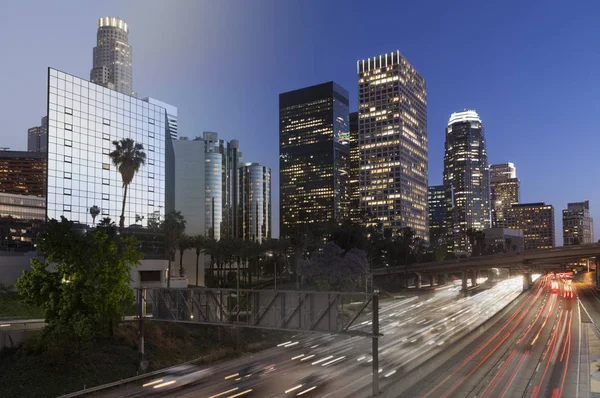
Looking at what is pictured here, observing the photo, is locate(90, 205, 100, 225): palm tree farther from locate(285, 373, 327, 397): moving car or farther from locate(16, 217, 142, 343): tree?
locate(285, 373, 327, 397): moving car

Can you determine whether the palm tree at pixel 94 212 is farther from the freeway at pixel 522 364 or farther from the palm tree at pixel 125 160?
the freeway at pixel 522 364

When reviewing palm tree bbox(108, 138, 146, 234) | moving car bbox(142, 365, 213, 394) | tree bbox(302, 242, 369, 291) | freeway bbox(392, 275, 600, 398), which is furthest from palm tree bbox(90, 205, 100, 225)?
freeway bbox(392, 275, 600, 398)

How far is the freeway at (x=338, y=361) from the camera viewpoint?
42.5m

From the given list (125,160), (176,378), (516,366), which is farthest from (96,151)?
(516,366)

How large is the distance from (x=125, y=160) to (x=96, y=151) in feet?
18.3

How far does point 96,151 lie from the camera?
90.4 m

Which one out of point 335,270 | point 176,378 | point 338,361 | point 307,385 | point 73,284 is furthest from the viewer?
point 335,270

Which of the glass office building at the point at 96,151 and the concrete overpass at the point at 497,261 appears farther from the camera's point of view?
the concrete overpass at the point at 497,261

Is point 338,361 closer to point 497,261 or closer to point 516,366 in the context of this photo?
point 516,366

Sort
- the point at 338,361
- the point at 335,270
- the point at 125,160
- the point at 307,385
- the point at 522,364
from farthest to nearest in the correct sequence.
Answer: the point at 335,270
the point at 125,160
the point at 338,361
the point at 522,364
the point at 307,385

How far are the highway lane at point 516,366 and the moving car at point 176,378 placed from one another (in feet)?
62.6

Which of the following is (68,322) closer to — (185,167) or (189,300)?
(189,300)

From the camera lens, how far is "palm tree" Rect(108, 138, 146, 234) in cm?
9000

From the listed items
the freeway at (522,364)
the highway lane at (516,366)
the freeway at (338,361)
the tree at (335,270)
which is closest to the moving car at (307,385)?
the freeway at (338,361)
